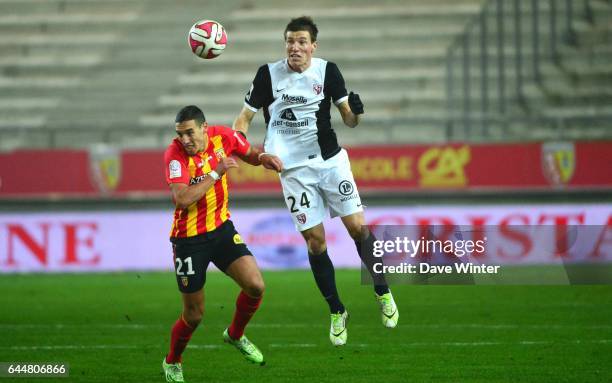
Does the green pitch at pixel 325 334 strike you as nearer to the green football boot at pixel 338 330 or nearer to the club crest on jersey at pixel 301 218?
the green football boot at pixel 338 330

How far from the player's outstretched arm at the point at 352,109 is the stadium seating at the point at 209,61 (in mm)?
11234

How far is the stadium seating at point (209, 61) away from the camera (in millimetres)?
21734

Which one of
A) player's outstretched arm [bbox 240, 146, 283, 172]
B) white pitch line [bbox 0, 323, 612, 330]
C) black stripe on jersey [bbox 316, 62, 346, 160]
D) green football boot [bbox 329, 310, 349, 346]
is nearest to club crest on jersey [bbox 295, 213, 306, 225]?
black stripe on jersey [bbox 316, 62, 346, 160]

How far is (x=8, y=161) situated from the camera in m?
19.1

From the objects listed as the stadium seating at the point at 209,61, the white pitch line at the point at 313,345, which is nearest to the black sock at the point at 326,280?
the white pitch line at the point at 313,345

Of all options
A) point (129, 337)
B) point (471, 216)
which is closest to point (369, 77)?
point (471, 216)

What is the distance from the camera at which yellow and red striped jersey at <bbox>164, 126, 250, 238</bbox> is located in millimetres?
7965

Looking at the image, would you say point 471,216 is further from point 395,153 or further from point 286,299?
point 286,299

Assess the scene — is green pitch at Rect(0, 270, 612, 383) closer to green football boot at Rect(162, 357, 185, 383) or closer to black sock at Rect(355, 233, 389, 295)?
green football boot at Rect(162, 357, 185, 383)

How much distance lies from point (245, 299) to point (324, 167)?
143 centimetres

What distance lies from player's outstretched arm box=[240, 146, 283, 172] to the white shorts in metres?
0.63

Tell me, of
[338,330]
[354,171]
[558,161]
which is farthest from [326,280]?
[558,161]

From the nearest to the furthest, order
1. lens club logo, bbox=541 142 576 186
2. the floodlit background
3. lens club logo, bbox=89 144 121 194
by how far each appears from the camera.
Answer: the floodlit background
lens club logo, bbox=541 142 576 186
lens club logo, bbox=89 144 121 194

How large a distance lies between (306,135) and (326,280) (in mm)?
1173
